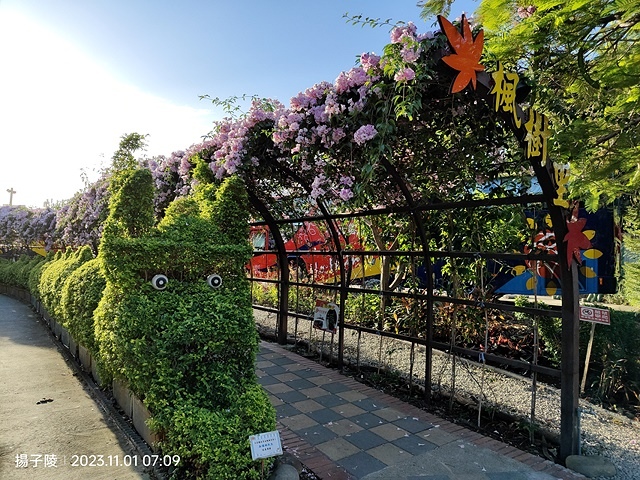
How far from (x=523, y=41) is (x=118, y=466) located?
14.8 feet

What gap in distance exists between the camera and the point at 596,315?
156 inches

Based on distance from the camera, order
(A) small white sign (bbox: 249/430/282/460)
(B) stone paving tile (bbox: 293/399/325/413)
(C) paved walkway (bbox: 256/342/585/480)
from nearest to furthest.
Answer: (A) small white sign (bbox: 249/430/282/460)
(C) paved walkway (bbox: 256/342/585/480)
(B) stone paving tile (bbox: 293/399/325/413)

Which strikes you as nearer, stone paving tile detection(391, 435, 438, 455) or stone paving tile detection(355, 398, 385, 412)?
stone paving tile detection(391, 435, 438, 455)

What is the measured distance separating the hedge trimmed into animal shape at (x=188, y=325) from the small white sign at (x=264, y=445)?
141 millimetres

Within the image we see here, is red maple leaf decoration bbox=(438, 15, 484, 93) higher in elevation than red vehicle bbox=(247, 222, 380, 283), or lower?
higher

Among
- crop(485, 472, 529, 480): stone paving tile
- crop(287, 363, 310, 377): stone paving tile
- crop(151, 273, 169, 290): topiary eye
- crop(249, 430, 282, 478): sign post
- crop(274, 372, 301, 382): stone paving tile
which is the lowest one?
crop(274, 372, 301, 382): stone paving tile

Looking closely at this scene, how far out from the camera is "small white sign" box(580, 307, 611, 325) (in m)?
3.85

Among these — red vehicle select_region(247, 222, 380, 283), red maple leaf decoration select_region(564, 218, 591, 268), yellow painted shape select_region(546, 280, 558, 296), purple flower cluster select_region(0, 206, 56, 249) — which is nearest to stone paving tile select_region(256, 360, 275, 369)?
red vehicle select_region(247, 222, 380, 283)

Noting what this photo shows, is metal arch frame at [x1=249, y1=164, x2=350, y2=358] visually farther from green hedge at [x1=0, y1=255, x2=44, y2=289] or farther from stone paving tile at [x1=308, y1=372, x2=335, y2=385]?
green hedge at [x1=0, y1=255, x2=44, y2=289]

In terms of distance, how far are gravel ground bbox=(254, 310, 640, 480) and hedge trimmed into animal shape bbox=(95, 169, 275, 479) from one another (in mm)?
2551

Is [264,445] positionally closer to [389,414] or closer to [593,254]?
[389,414]

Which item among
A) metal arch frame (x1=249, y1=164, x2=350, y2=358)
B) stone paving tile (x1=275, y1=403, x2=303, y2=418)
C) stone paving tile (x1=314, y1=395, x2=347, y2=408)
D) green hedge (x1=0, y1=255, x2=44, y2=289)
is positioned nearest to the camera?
stone paving tile (x1=275, y1=403, x2=303, y2=418)

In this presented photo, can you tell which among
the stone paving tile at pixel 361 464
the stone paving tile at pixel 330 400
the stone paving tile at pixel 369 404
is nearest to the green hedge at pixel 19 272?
the stone paving tile at pixel 330 400

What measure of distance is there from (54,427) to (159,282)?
203 centimetres
